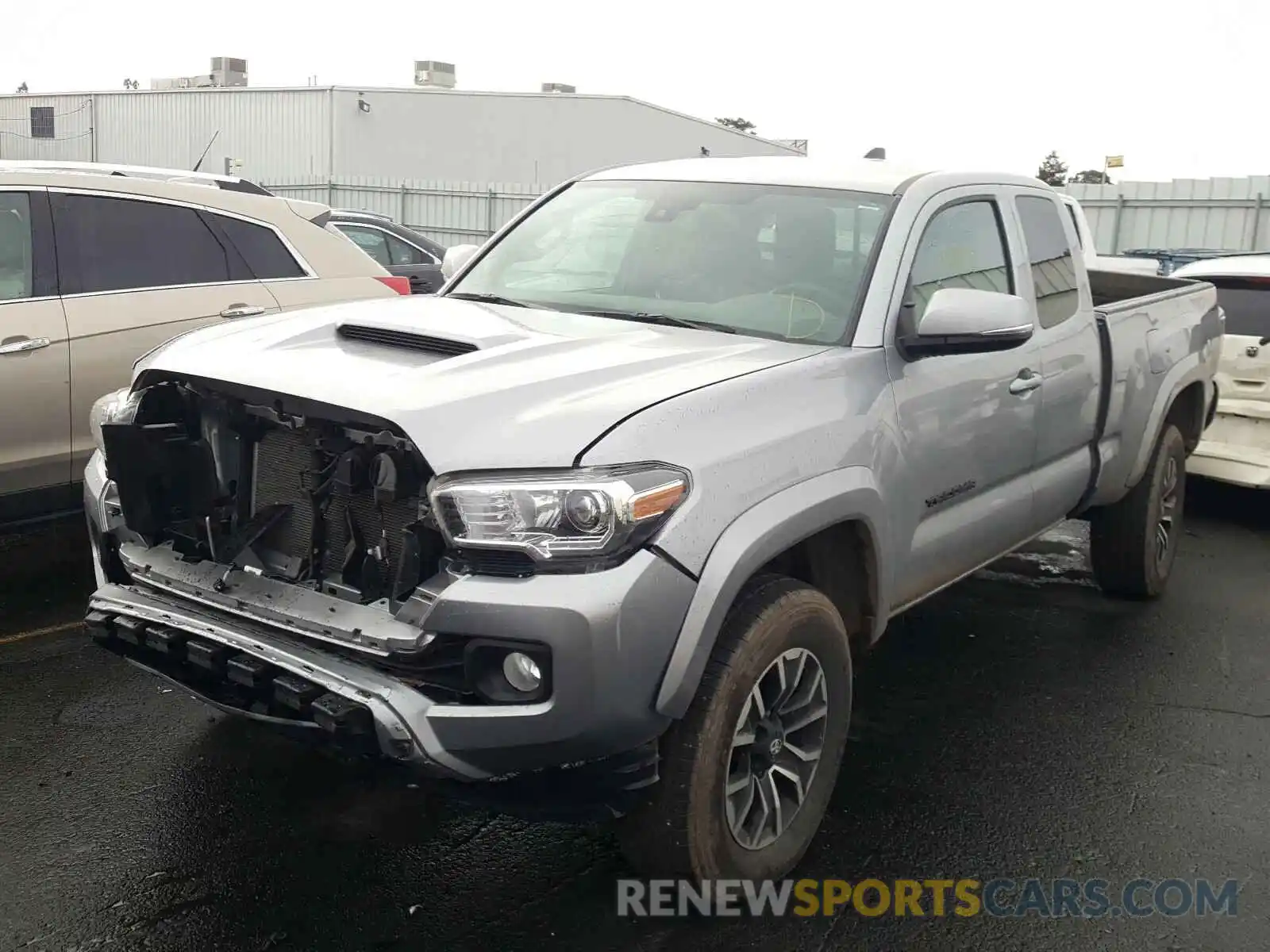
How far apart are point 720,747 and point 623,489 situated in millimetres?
717

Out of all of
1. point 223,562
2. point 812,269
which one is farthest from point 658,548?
point 812,269

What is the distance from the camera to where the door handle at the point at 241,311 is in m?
6.06

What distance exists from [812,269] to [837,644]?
129 centimetres

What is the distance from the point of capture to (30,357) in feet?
17.4

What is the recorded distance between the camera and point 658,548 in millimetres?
2898

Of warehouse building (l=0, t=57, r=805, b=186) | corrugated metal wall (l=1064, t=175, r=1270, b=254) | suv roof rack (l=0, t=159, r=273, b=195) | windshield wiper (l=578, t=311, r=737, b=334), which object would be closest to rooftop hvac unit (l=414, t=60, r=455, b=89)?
warehouse building (l=0, t=57, r=805, b=186)

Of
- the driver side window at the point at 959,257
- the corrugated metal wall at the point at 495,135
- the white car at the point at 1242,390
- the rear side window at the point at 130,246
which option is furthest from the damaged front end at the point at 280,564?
the corrugated metal wall at the point at 495,135

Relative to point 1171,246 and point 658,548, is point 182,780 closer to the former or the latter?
point 658,548

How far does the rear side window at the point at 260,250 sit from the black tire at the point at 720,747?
3.96 metres

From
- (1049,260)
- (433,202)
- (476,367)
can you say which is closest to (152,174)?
(476,367)

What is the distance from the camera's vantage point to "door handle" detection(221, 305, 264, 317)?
19.9 ft

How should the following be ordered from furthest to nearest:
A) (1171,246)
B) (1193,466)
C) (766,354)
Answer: (1171,246), (1193,466), (766,354)

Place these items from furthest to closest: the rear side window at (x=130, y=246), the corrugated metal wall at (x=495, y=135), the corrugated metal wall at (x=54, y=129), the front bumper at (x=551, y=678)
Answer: the corrugated metal wall at (x=54, y=129), the corrugated metal wall at (x=495, y=135), the rear side window at (x=130, y=246), the front bumper at (x=551, y=678)

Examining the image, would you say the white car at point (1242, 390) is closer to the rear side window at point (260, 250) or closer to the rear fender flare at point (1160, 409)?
the rear fender flare at point (1160, 409)
